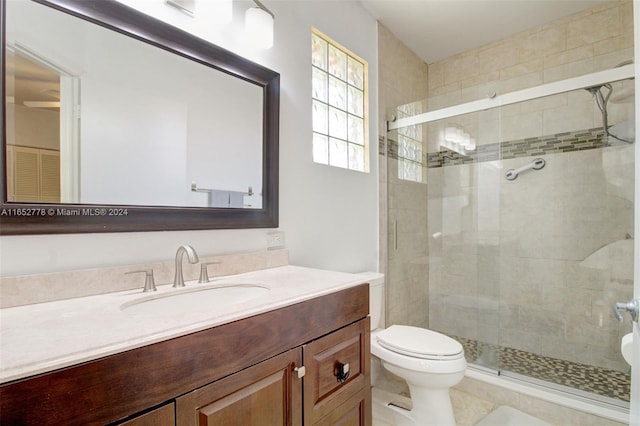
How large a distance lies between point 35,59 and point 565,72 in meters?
2.70

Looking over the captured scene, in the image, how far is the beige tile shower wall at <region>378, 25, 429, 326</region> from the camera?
238 centimetres

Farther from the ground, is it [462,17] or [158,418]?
[462,17]

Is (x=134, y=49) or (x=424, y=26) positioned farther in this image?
(x=424, y=26)

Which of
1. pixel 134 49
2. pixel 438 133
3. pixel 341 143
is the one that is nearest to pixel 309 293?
pixel 134 49

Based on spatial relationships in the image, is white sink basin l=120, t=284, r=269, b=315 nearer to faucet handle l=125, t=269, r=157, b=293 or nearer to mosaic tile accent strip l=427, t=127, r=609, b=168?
faucet handle l=125, t=269, r=157, b=293

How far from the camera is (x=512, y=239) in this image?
240cm

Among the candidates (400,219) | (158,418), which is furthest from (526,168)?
(158,418)

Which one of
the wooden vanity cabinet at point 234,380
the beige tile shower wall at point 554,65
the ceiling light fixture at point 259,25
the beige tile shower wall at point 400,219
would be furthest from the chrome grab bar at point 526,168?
the ceiling light fixture at point 259,25

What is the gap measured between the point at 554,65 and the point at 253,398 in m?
2.92

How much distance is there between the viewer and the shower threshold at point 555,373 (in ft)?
5.97

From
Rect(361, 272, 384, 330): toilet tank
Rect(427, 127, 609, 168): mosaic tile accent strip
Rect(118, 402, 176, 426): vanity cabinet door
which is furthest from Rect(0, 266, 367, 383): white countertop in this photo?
Rect(427, 127, 609, 168): mosaic tile accent strip

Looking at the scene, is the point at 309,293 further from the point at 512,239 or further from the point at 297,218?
the point at 512,239

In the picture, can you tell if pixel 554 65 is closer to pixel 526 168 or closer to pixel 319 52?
pixel 526 168

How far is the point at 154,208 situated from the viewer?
3.72 feet
